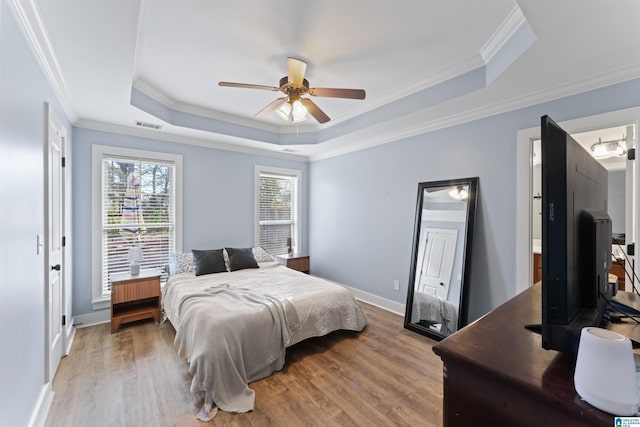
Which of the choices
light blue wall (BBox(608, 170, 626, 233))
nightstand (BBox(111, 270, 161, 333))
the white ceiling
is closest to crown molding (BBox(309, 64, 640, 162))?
the white ceiling

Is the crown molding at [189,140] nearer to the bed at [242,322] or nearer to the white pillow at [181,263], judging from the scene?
the white pillow at [181,263]

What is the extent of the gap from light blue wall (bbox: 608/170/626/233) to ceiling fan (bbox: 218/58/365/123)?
4.27 meters

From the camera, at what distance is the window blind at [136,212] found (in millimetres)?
3496

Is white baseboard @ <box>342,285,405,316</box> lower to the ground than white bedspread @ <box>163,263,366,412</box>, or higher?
lower

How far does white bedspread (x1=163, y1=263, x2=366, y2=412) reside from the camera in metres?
2.05

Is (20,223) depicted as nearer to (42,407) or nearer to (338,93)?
(42,407)

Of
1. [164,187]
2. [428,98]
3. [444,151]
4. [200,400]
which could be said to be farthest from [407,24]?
[164,187]

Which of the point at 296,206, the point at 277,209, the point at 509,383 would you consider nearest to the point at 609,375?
the point at 509,383

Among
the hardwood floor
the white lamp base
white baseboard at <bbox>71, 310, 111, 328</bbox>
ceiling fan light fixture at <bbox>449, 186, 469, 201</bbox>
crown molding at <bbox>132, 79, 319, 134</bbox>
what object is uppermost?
crown molding at <bbox>132, 79, 319, 134</bbox>

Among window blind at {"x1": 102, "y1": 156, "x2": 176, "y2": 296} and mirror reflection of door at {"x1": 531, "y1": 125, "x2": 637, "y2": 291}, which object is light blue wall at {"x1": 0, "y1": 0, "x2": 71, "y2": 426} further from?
mirror reflection of door at {"x1": 531, "y1": 125, "x2": 637, "y2": 291}

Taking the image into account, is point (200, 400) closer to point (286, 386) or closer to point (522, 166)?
point (286, 386)

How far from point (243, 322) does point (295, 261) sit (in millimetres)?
2529

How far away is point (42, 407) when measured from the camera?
184 cm

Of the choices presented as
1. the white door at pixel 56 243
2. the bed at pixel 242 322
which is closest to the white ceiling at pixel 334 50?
the white door at pixel 56 243
